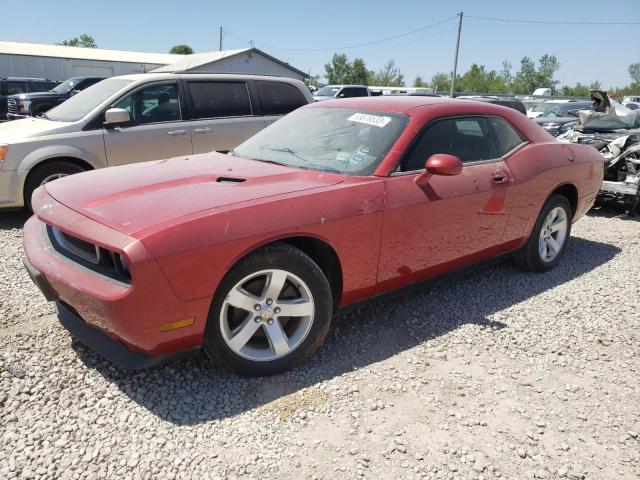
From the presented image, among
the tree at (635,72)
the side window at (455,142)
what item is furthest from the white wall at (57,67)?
the tree at (635,72)

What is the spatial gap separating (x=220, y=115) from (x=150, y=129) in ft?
3.20

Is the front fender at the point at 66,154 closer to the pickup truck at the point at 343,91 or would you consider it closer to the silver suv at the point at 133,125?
the silver suv at the point at 133,125

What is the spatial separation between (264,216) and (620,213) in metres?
6.64

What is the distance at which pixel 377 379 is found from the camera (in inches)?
114

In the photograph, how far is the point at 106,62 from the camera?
46219 mm

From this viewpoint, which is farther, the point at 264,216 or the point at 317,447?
the point at 264,216

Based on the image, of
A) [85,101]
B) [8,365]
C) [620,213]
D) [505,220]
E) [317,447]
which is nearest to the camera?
[317,447]

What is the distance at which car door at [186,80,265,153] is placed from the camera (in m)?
6.47

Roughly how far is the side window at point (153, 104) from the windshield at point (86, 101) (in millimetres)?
241

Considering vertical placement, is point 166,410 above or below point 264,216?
below

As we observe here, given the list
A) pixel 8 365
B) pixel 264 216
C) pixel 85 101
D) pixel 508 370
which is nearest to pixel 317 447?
pixel 264 216

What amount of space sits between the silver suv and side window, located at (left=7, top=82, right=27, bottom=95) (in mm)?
15487

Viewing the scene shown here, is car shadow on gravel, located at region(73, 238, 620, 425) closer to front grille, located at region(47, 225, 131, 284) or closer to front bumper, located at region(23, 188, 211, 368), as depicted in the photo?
front bumper, located at region(23, 188, 211, 368)

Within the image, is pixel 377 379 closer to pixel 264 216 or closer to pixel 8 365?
pixel 264 216
